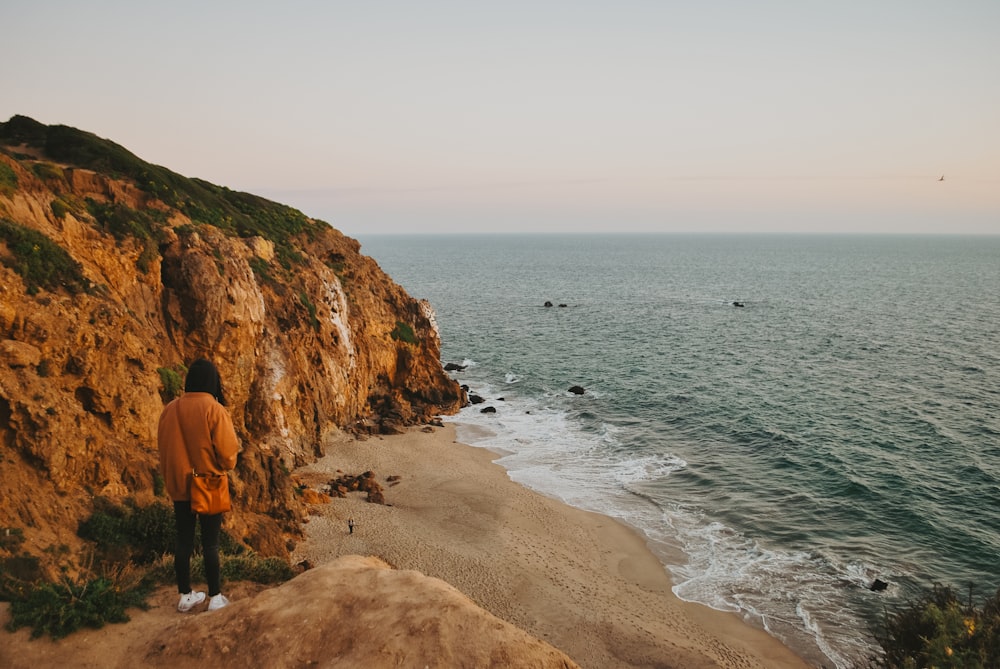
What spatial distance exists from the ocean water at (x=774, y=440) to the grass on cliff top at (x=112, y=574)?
17.4 m

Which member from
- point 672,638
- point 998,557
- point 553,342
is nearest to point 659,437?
point 998,557

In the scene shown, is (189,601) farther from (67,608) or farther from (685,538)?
(685,538)

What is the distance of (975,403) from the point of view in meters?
42.5

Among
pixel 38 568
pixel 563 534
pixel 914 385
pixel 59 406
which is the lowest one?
pixel 563 534

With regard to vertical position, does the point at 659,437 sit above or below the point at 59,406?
below

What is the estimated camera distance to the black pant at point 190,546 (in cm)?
863

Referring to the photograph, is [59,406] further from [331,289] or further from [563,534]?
[331,289]

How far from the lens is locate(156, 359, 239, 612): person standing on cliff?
27.2ft

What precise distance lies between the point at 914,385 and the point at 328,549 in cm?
4628

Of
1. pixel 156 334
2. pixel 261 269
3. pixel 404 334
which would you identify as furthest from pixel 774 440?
pixel 156 334

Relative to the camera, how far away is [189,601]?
877cm

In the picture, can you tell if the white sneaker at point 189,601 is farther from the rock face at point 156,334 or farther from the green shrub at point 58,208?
the green shrub at point 58,208

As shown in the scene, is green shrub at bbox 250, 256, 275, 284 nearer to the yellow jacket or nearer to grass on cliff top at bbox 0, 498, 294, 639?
grass on cliff top at bbox 0, 498, 294, 639

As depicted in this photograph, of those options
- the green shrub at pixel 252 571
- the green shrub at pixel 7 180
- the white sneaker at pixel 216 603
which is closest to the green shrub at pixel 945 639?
the green shrub at pixel 252 571
